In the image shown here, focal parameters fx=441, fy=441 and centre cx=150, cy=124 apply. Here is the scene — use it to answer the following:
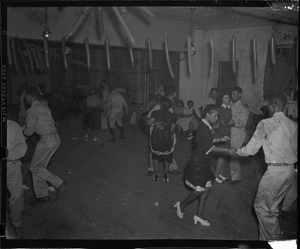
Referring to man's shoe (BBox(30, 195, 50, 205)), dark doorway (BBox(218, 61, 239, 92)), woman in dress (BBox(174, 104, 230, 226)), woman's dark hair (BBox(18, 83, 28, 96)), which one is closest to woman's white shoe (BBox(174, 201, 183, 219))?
woman in dress (BBox(174, 104, 230, 226))

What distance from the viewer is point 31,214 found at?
182 inches

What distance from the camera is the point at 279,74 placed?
14.5 ft

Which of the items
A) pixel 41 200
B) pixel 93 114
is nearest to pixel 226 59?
pixel 93 114

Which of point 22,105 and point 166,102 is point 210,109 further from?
point 22,105

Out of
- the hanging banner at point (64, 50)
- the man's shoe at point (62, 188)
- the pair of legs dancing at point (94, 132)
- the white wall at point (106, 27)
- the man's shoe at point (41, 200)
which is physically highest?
the white wall at point (106, 27)

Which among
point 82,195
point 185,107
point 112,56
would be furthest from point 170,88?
point 82,195

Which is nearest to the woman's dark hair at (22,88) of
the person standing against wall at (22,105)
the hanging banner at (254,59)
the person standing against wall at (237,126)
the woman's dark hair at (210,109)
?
the person standing against wall at (22,105)

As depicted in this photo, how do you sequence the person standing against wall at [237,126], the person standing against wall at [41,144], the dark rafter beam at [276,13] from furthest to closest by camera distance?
the person standing against wall at [41,144], the person standing against wall at [237,126], the dark rafter beam at [276,13]

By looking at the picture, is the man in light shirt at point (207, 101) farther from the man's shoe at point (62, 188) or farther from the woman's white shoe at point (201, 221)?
the man's shoe at point (62, 188)

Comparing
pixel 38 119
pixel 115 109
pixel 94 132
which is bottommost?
pixel 94 132

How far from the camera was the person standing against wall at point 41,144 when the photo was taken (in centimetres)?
455

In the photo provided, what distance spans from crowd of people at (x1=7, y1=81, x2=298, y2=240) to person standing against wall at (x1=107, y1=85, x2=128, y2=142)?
1 centimetres

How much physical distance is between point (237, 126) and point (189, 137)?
502 mm

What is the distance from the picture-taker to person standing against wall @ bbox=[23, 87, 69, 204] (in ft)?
14.9
